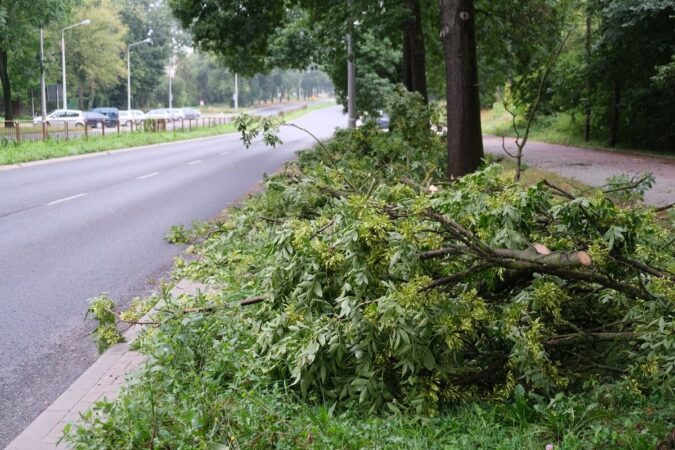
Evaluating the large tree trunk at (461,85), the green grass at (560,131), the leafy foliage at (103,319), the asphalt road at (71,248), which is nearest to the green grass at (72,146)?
the asphalt road at (71,248)

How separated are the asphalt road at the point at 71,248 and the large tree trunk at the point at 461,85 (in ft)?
14.4

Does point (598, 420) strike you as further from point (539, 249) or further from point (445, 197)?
point (445, 197)

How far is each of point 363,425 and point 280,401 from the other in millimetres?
612

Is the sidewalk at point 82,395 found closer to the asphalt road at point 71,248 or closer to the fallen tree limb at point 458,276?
the asphalt road at point 71,248

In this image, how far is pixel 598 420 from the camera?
3645 mm

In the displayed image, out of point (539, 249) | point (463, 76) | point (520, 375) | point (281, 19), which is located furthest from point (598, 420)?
point (281, 19)

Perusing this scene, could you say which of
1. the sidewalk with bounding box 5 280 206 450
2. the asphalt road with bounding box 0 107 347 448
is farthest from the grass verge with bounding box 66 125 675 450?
the asphalt road with bounding box 0 107 347 448

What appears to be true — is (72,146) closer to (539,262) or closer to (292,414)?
(292,414)

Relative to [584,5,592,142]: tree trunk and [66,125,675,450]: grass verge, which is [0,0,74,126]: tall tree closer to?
[584,5,592,142]: tree trunk

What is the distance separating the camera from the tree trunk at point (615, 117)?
2733cm

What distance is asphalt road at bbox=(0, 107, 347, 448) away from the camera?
221 inches

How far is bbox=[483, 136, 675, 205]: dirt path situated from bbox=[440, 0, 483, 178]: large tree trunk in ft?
14.5

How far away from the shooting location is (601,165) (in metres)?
21.4

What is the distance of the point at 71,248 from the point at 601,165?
16.4 m
